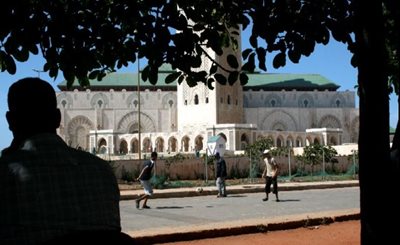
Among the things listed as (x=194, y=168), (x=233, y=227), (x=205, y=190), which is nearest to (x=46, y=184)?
(x=233, y=227)

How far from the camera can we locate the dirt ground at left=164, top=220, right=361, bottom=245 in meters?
6.68

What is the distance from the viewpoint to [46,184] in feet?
5.25

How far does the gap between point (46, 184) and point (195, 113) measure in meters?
68.9

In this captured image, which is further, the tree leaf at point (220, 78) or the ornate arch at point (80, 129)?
the ornate arch at point (80, 129)

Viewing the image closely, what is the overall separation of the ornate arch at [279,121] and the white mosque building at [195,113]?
8cm

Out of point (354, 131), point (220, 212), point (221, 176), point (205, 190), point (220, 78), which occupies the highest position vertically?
point (354, 131)

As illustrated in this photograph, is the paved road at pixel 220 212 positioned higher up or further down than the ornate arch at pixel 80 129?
further down

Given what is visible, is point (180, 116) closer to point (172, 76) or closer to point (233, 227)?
point (233, 227)

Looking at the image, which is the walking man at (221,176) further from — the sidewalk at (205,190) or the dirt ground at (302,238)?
the dirt ground at (302,238)

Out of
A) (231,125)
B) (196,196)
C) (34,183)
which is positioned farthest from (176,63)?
(231,125)

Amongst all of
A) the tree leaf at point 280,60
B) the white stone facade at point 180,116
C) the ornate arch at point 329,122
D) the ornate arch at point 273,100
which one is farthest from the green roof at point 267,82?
the tree leaf at point 280,60

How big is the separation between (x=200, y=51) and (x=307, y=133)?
7105cm

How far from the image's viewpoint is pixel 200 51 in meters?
3.84

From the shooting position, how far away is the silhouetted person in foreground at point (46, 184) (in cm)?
157
